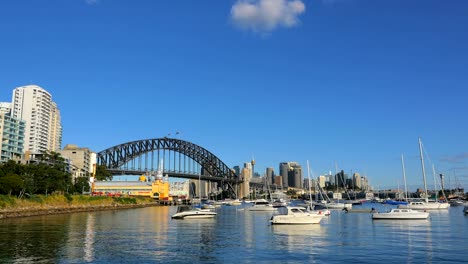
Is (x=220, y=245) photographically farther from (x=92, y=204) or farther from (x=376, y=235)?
(x=92, y=204)

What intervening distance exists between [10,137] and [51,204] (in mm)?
76408

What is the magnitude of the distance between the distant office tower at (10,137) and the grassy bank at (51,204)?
4805cm

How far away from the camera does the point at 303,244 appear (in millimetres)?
34000

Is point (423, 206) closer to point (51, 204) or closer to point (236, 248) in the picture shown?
point (236, 248)

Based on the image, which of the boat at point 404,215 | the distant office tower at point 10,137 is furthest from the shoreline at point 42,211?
the boat at point 404,215

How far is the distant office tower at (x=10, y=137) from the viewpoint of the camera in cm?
14912

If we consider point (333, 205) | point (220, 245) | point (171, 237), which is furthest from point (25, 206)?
point (333, 205)

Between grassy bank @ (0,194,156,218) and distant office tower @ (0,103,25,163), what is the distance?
48.0m

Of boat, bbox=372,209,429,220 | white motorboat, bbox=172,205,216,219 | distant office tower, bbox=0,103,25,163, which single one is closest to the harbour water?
boat, bbox=372,209,429,220

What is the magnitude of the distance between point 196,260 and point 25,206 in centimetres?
6688

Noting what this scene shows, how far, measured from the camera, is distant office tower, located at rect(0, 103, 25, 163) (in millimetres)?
149125

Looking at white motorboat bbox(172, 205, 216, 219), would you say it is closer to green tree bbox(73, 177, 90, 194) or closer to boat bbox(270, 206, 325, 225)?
boat bbox(270, 206, 325, 225)

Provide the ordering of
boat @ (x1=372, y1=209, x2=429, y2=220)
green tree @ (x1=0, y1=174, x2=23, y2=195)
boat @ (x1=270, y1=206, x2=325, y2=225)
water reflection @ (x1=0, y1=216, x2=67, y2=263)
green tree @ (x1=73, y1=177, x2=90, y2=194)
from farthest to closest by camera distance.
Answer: green tree @ (x1=73, y1=177, x2=90, y2=194)
green tree @ (x1=0, y1=174, x2=23, y2=195)
boat @ (x1=372, y1=209, x2=429, y2=220)
boat @ (x1=270, y1=206, x2=325, y2=225)
water reflection @ (x1=0, y1=216, x2=67, y2=263)

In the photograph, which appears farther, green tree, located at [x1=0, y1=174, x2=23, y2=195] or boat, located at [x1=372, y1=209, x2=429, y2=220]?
green tree, located at [x1=0, y1=174, x2=23, y2=195]
